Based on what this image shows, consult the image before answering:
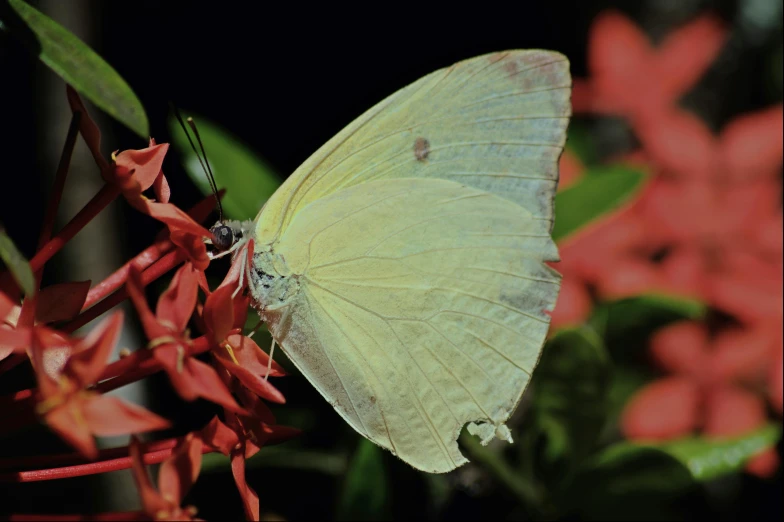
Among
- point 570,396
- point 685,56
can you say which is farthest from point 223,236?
point 685,56

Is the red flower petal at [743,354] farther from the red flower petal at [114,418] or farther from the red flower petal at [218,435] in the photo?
the red flower petal at [114,418]

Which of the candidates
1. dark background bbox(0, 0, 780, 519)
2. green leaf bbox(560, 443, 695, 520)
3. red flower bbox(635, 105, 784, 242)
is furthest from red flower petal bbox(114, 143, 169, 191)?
dark background bbox(0, 0, 780, 519)

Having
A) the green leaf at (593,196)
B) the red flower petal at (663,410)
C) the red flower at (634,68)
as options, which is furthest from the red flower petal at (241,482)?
the red flower at (634,68)

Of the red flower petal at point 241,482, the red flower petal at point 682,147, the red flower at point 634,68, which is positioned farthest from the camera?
the red flower at point 634,68

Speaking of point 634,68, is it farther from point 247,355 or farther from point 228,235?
point 247,355

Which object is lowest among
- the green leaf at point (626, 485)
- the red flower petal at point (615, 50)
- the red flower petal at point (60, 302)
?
the green leaf at point (626, 485)

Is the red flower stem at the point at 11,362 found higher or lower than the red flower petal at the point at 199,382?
higher

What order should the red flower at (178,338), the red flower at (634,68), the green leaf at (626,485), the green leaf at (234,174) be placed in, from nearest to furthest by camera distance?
the red flower at (178,338)
the green leaf at (626,485)
the green leaf at (234,174)
the red flower at (634,68)

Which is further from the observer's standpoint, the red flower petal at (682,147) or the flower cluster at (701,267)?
the red flower petal at (682,147)
